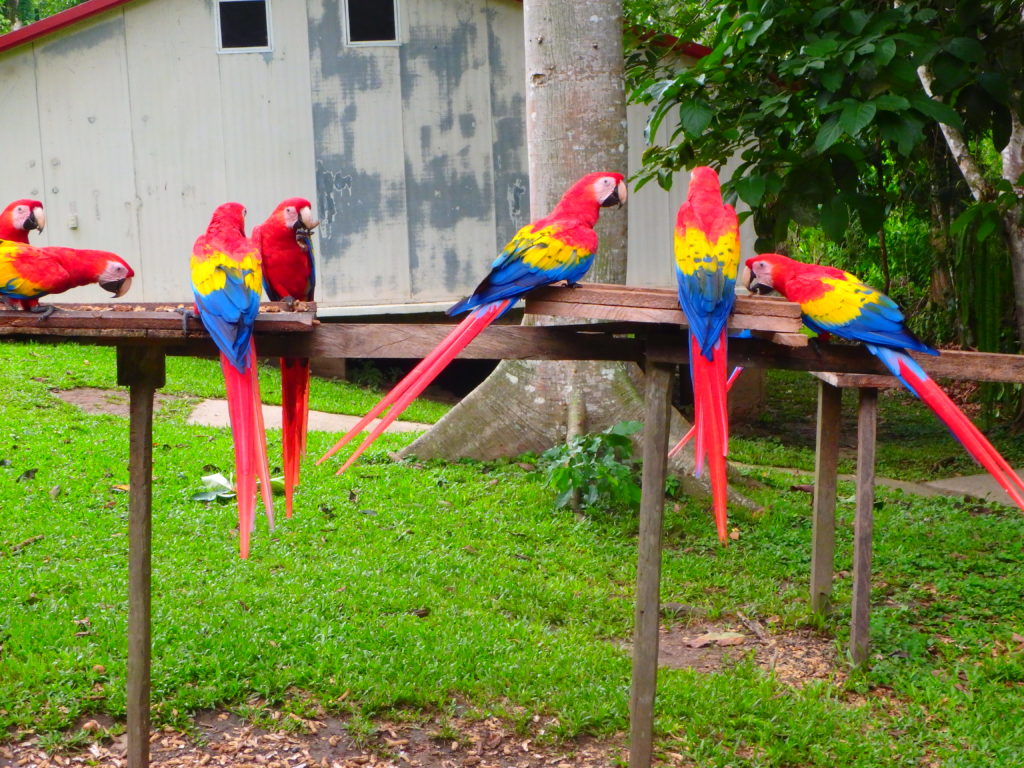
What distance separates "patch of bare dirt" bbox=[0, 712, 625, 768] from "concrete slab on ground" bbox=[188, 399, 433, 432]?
406 centimetres

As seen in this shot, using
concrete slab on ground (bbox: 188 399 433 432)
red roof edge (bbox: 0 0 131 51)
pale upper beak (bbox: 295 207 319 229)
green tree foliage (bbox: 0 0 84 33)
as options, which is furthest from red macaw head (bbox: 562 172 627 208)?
green tree foliage (bbox: 0 0 84 33)

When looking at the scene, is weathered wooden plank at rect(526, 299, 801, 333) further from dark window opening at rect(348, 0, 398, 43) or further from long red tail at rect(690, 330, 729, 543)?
dark window opening at rect(348, 0, 398, 43)

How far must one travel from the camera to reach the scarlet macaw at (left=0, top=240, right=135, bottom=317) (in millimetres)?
2895

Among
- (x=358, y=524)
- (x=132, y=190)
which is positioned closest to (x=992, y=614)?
(x=358, y=524)

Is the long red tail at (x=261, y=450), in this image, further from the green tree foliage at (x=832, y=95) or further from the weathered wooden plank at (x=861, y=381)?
the green tree foliage at (x=832, y=95)

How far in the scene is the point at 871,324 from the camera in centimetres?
310

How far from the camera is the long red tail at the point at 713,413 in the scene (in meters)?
2.69

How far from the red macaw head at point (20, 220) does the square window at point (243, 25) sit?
248 inches

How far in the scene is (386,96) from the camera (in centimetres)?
949

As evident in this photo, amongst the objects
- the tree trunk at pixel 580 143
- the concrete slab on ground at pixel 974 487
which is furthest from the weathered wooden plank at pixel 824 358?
the concrete slab on ground at pixel 974 487

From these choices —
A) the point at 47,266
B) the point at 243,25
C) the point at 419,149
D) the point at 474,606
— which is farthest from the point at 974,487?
the point at 243,25

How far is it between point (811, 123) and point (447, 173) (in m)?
4.97

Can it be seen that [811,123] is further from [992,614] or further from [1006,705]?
[1006,705]

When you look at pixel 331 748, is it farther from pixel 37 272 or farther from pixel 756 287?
pixel 756 287
